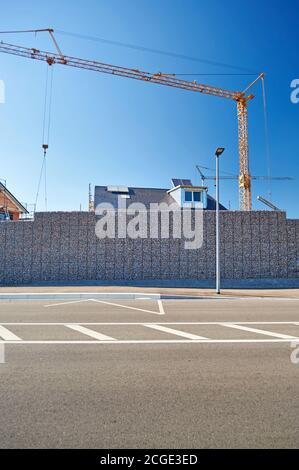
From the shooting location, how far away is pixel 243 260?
18141 mm

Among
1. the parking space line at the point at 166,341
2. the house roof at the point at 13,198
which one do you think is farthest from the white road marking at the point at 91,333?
the house roof at the point at 13,198

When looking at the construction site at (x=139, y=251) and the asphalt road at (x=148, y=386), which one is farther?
the construction site at (x=139, y=251)

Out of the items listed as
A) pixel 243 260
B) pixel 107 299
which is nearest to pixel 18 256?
pixel 107 299

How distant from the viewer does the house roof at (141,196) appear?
32.4 m

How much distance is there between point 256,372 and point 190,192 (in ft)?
97.8

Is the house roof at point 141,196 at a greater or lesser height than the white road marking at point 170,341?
greater

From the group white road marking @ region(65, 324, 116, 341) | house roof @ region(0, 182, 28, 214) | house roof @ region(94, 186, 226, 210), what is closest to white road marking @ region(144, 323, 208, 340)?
white road marking @ region(65, 324, 116, 341)

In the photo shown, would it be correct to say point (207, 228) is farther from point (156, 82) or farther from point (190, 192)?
point (156, 82)

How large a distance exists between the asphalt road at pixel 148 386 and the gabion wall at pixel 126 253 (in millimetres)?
10756

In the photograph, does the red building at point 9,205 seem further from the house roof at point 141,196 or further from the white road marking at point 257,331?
the white road marking at point 257,331

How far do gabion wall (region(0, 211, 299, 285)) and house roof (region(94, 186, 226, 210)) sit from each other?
13.9 metres

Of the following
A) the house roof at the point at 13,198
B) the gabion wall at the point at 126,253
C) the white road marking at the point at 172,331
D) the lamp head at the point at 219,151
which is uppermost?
the house roof at the point at 13,198

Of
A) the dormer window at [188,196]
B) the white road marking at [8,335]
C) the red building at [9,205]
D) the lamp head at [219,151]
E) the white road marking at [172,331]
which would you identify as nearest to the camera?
the white road marking at [8,335]

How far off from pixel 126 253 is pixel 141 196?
1732cm
